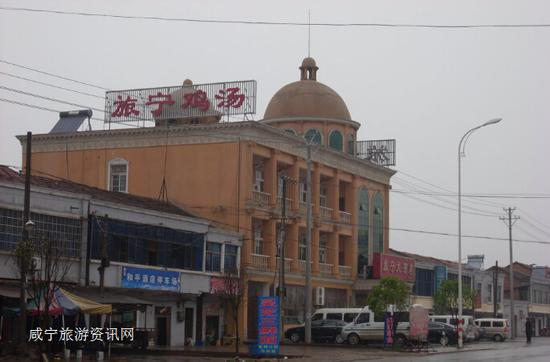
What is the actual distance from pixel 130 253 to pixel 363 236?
26.8 meters

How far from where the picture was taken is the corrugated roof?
133 ft

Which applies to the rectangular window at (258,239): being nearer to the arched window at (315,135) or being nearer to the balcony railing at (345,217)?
the balcony railing at (345,217)

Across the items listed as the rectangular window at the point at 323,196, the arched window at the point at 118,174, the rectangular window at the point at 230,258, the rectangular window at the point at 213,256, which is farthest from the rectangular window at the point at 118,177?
the rectangular window at the point at 323,196

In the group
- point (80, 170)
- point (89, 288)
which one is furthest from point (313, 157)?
point (89, 288)

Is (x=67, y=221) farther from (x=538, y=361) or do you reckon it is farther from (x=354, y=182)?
(x=354, y=182)

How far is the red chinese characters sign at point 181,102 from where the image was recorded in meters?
54.7

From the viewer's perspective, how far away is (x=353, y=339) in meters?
52.4

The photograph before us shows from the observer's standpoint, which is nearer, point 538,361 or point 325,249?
point 538,361

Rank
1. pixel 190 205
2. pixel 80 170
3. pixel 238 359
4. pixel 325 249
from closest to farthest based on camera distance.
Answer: pixel 238 359 < pixel 190 205 < pixel 80 170 < pixel 325 249

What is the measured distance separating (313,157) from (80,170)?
15.0 m

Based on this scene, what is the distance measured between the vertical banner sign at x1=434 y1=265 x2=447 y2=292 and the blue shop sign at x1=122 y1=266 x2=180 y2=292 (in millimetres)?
36711

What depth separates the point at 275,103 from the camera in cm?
6706

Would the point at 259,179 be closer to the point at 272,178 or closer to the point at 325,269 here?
the point at 272,178

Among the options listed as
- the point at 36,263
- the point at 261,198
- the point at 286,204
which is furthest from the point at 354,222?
the point at 36,263
